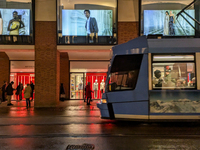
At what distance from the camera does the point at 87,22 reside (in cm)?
1468

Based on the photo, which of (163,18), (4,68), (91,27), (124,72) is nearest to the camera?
(124,72)

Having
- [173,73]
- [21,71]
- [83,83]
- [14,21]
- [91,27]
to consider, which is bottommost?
[83,83]

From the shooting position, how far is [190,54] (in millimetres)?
8047

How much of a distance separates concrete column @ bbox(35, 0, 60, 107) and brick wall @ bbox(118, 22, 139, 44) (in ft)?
14.2

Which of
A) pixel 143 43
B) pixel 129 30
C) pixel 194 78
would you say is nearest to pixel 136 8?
pixel 129 30

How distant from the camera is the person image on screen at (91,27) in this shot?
14633 millimetres

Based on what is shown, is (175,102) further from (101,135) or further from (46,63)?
(46,63)

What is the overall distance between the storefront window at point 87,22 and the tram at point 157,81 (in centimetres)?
664

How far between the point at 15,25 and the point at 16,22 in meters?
0.21

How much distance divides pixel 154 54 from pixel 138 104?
194 centimetres

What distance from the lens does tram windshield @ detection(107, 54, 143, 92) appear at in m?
8.03

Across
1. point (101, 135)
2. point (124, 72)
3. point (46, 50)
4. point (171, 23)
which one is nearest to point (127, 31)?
point (171, 23)

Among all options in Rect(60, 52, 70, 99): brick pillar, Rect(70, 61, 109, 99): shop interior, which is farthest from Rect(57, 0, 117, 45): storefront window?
Rect(70, 61, 109, 99): shop interior

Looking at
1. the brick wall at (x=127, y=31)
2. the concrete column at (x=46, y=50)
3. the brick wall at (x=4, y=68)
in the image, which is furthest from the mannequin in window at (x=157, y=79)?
the brick wall at (x=4, y=68)
